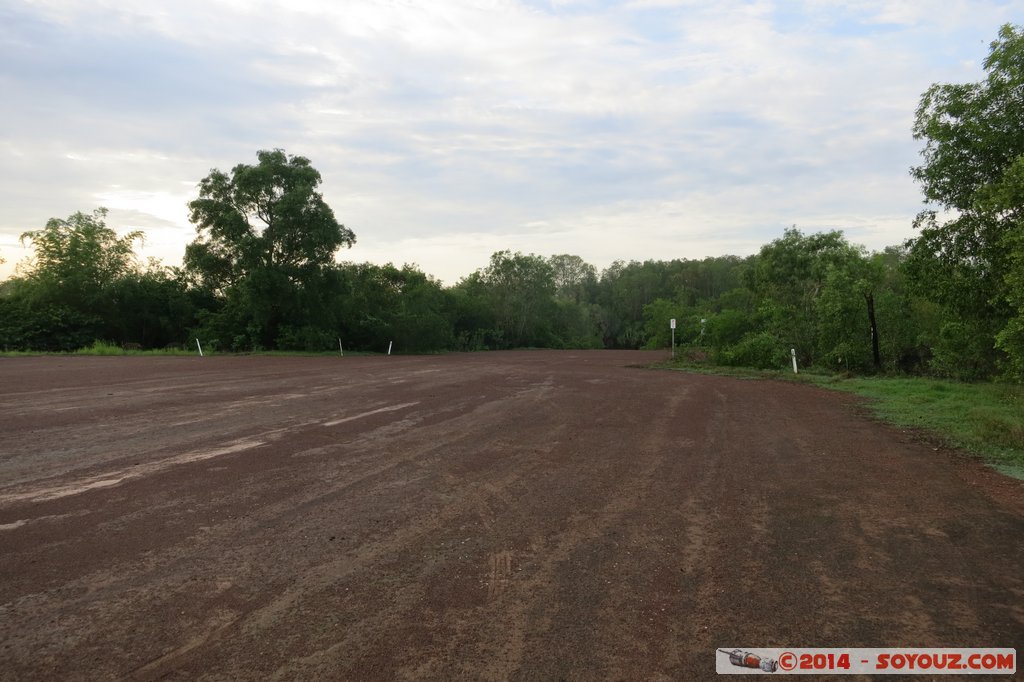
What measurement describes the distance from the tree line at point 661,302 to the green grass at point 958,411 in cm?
118

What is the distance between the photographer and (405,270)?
5478 cm

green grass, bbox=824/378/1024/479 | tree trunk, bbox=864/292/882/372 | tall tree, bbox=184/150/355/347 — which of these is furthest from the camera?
tall tree, bbox=184/150/355/347

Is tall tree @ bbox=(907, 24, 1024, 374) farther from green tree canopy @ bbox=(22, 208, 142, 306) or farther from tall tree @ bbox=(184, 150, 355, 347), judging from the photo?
green tree canopy @ bbox=(22, 208, 142, 306)

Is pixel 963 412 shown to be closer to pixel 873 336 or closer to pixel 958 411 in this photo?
pixel 958 411

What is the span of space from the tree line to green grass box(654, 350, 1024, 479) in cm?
118

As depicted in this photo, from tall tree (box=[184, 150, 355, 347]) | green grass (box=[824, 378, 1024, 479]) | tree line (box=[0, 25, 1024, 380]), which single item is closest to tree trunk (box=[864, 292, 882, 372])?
tree line (box=[0, 25, 1024, 380])

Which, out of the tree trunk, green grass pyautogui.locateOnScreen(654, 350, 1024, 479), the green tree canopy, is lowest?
green grass pyautogui.locateOnScreen(654, 350, 1024, 479)

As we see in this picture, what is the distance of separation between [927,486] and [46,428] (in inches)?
492

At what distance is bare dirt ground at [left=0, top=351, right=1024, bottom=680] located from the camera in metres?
3.33

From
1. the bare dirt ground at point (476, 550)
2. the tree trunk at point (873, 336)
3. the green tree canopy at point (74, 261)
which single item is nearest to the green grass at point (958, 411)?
the bare dirt ground at point (476, 550)

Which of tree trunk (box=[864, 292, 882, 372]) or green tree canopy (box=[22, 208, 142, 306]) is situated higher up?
green tree canopy (box=[22, 208, 142, 306])

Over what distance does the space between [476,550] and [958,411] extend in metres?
12.6

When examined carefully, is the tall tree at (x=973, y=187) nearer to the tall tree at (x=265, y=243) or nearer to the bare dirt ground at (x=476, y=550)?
the bare dirt ground at (x=476, y=550)

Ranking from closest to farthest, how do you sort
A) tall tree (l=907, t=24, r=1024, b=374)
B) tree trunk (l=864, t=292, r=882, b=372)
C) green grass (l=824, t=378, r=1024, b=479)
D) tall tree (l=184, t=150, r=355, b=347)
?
green grass (l=824, t=378, r=1024, b=479)
tall tree (l=907, t=24, r=1024, b=374)
tree trunk (l=864, t=292, r=882, b=372)
tall tree (l=184, t=150, r=355, b=347)
